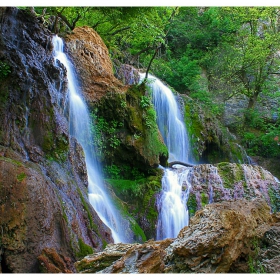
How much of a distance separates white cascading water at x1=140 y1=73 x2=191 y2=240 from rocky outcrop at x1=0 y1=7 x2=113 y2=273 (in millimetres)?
2744

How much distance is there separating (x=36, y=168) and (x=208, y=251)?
3.23m

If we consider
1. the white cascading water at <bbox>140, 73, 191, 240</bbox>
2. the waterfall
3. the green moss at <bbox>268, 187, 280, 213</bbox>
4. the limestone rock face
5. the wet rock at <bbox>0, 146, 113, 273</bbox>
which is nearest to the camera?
the wet rock at <bbox>0, 146, 113, 273</bbox>

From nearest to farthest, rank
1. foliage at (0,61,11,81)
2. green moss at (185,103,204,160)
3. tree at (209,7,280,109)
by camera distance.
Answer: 1. foliage at (0,61,11,81)
2. green moss at (185,103,204,160)
3. tree at (209,7,280,109)

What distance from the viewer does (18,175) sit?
463cm

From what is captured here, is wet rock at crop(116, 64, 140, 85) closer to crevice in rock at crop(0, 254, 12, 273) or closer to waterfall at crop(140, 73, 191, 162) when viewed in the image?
waterfall at crop(140, 73, 191, 162)

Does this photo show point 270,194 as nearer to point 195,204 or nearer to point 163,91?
point 195,204

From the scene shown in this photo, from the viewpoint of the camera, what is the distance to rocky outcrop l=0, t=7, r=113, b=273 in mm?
4324

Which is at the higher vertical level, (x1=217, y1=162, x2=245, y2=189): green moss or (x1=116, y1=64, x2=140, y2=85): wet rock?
(x1=116, y1=64, x2=140, y2=85): wet rock

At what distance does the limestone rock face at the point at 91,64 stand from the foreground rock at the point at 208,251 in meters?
6.91

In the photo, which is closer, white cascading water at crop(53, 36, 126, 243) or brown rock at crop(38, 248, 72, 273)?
brown rock at crop(38, 248, 72, 273)

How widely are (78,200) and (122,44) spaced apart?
12.5 meters

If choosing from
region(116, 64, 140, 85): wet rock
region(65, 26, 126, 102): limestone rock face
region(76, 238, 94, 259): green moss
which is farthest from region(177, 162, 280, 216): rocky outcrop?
A: region(116, 64, 140, 85): wet rock

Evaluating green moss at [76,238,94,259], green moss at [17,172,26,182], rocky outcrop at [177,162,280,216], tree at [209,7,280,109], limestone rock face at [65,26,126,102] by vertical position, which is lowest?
green moss at [76,238,94,259]

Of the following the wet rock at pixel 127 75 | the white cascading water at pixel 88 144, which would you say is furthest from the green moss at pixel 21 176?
the wet rock at pixel 127 75
